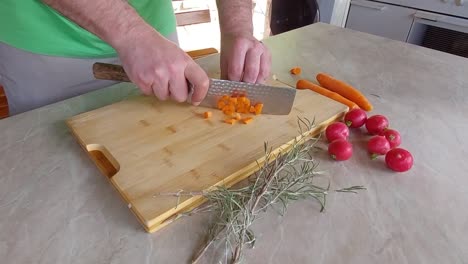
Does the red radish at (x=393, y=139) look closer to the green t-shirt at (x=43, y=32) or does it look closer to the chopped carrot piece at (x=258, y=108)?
the chopped carrot piece at (x=258, y=108)

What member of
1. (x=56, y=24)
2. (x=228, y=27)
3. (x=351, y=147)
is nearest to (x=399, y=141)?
(x=351, y=147)

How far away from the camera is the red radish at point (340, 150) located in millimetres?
660

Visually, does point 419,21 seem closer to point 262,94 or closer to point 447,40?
point 447,40

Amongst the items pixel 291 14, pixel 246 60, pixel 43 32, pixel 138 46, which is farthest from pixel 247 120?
pixel 291 14

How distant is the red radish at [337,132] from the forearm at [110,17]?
0.44 m

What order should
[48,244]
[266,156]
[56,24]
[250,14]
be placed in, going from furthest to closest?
1. [250,14]
2. [56,24]
3. [266,156]
4. [48,244]

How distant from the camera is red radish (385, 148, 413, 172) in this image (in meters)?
0.64

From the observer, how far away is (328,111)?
78 cm

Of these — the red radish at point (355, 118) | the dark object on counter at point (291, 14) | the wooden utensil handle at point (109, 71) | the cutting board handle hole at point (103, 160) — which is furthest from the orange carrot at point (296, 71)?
the dark object on counter at point (291, 14)

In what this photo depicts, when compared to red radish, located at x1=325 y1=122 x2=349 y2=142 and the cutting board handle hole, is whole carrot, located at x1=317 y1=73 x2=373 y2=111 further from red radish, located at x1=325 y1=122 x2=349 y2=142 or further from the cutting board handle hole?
the cutting board handle hole

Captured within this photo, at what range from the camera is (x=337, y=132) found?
2.31 feet

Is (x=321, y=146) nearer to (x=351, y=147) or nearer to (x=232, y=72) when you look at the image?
(x=351, y=147)

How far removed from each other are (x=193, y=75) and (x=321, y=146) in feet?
1.05

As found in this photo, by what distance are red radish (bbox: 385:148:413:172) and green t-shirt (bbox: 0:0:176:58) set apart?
30.9 inches
